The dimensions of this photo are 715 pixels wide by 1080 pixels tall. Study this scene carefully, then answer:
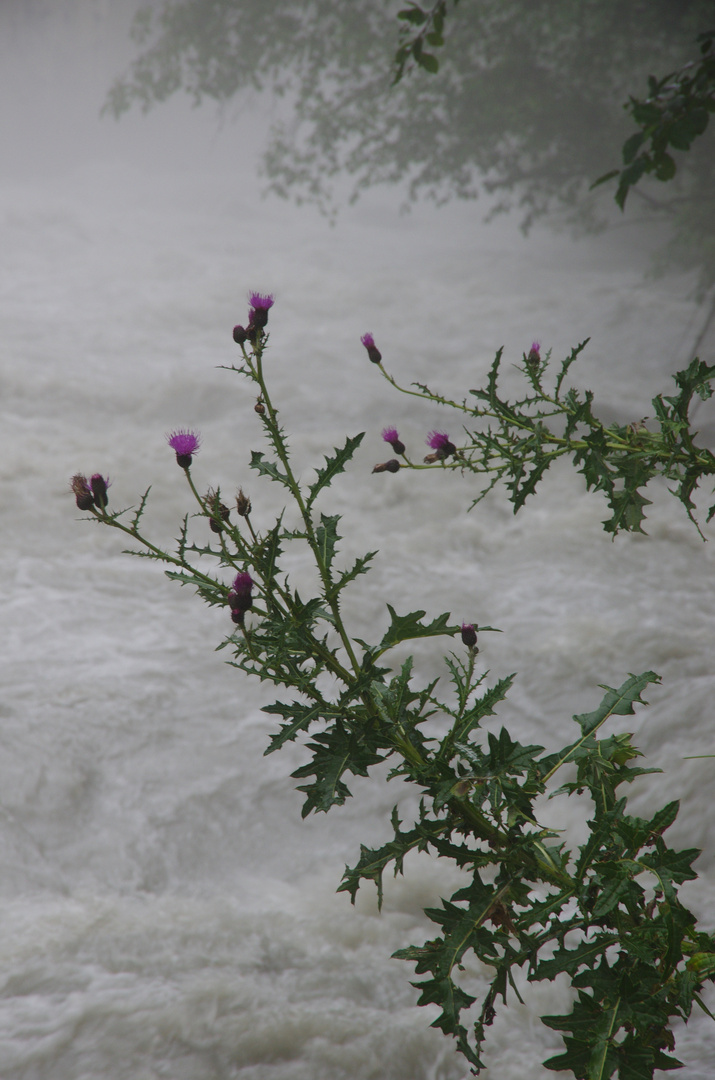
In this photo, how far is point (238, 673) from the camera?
10.5 ft

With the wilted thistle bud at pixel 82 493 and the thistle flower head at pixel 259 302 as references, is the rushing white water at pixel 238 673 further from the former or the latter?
the thistle flower head at pixel 259 302

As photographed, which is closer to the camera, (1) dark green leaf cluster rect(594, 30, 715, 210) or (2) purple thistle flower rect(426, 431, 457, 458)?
(2) purple thistle flower rect(426, 431, 457, 458)

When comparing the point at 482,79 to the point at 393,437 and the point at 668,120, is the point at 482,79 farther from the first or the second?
the point at 393,437

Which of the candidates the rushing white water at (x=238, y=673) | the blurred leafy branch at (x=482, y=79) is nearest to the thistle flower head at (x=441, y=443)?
the rushing white water at (x=238, y=673)

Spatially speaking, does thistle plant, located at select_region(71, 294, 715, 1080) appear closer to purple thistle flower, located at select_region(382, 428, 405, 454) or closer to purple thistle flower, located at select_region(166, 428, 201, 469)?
purple thistle flower, located at select_region(166, 428, 201, 469)

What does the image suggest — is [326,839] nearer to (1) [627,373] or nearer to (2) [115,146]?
(1) [627,373]

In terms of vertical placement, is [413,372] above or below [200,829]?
above

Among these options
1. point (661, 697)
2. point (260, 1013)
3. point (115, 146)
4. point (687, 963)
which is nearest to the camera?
point (687, 963)

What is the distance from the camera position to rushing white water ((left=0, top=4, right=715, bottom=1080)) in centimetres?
178

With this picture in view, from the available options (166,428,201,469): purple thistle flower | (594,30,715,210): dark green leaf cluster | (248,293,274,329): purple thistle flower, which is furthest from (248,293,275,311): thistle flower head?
(594,30,715,210): dark green leaf cluster

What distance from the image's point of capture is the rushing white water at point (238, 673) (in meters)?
1.78

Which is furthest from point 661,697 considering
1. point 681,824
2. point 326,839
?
point 326,839

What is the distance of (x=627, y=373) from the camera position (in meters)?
6.88

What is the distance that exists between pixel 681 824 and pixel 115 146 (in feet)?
55.4
